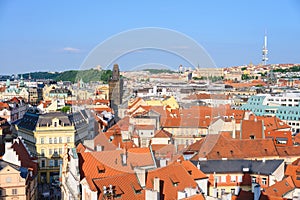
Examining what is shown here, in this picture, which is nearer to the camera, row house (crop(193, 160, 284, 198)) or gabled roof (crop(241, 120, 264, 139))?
row house (crop(193, 160, 284, 198))

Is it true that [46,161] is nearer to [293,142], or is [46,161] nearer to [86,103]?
[86,103]

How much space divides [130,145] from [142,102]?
52.4ft

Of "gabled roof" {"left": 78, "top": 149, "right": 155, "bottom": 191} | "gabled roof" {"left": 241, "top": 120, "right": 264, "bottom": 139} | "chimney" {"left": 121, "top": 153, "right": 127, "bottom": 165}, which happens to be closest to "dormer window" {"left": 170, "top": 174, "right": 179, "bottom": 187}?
"gabled roof" {"left": 78, "top": 149, "right": 155, "bottom": 191}

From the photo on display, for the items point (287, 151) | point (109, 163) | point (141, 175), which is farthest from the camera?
point (287, 151)

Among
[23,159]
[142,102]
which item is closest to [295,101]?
[142,102]

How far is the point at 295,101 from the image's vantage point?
49219 millimetres

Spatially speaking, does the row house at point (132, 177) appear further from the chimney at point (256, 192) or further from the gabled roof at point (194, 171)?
the chimney at point (256, 192)

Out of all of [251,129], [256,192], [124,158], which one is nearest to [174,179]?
[124,158]

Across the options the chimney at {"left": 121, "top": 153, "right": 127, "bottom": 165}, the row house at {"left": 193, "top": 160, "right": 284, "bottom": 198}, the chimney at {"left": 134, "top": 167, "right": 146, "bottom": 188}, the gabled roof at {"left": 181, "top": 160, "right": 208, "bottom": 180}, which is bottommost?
the row house at {"left": 193, "top": 160, "right": 284, "bottom": 198}

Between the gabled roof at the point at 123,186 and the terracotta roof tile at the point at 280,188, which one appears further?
the terracotta roof tile at the point at 280,188

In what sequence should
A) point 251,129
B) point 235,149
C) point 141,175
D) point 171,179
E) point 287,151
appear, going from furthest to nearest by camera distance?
1. point 251,129
2. point 287,151
3. point 235,149
4. point 171,179
5. point 141,175

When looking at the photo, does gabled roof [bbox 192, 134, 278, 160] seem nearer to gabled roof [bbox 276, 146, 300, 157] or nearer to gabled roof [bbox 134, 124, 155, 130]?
gabled roof [bbox 276, 146, 300, 157]

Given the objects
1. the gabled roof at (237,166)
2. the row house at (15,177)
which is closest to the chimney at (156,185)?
the gabled roof at (237,166)

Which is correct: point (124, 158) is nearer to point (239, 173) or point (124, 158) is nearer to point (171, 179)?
point (171, 179)
